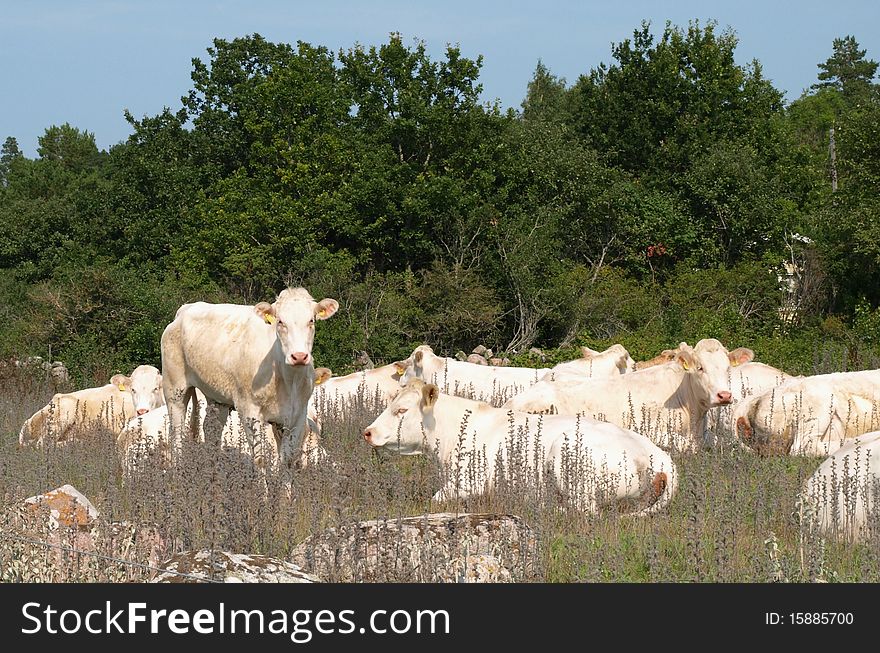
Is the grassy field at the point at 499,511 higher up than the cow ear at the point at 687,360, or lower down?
lower down

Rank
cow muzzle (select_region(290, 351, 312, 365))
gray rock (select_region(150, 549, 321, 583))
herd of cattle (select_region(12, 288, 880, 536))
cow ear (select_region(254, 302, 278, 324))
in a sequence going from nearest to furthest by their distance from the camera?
gray rock (select_region(150, 549, 321, 583)), herd of cattle (select_region(12, 288, 880, 536)), cow muzzle (select_region(290, 351, 312, 365)), cow ear (select_region(254, 302, 278, 324))

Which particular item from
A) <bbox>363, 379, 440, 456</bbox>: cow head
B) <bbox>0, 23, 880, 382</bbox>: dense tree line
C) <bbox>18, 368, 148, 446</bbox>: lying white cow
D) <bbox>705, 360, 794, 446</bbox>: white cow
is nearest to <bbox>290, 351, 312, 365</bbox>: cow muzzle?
<bbox>363, 379, 440, 456</bbox>: cow head

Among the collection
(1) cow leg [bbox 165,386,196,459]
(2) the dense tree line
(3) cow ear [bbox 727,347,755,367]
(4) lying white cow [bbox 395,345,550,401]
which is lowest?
(1) cow leg [bbox 165,386,196,459]

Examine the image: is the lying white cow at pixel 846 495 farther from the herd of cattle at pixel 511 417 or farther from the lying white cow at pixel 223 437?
the lying white cow at pixel 223 437

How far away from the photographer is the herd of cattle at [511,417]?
8773 millimetres

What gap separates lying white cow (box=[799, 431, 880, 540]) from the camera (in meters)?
7.41

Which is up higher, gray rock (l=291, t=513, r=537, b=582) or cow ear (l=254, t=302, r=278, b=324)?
cow ear (l=254, t=302, r=278, b=324)

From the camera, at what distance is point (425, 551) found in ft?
21.4

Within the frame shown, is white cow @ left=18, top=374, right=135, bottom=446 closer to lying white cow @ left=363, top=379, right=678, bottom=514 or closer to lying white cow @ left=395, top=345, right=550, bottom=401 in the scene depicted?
lying white cow @ left=395, top=345, right=550, bottom=401

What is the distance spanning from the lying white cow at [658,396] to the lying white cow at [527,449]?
7.15ft

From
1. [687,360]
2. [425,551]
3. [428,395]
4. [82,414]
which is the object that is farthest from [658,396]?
[82,414]

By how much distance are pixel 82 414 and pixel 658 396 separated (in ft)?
24.8

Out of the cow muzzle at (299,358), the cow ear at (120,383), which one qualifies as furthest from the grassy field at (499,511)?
the cow ear at (120,383)

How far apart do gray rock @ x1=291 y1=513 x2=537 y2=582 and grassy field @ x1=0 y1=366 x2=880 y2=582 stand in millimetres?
113
